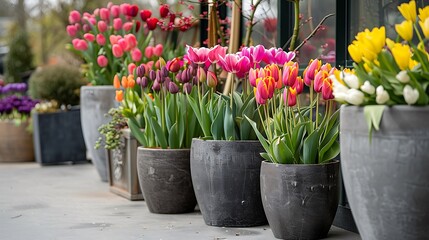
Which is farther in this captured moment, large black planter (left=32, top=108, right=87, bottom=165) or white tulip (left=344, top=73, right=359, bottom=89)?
large black planter (left=32, top=108, right=87, bottom=165)

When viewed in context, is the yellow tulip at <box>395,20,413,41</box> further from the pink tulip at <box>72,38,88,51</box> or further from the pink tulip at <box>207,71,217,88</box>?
the pink tulip at <box>72,38,88,51</box>

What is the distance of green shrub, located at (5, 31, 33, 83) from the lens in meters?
15.1

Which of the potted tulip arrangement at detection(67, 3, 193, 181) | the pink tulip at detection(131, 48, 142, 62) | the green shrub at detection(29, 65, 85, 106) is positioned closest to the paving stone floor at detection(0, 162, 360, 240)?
the potted tulip arrangement at detection(67, 3, 193, 181)

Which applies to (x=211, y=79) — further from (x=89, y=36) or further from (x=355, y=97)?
(x=89, y=36)

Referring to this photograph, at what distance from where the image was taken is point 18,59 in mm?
15195

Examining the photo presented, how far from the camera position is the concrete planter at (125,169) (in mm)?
6230

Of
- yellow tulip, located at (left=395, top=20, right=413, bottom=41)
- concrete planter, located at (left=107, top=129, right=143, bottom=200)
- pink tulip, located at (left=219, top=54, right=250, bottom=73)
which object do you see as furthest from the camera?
concrete planter, located at (left=107, top=129, right=143, bottom=200)

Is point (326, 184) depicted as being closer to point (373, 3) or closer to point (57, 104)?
point (373, 3)

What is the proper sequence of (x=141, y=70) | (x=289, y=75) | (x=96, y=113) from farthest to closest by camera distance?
(x=96, y=113) → (x=141, y=70) → (x=289, y=75)

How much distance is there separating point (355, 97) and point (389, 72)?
18 cm

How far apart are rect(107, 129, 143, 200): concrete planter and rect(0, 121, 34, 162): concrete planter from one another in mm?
2719

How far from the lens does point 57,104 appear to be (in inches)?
356

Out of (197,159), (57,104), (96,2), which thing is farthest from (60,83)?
(96,2)

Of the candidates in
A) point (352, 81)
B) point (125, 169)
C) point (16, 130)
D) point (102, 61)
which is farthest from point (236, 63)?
point (16, 130)
